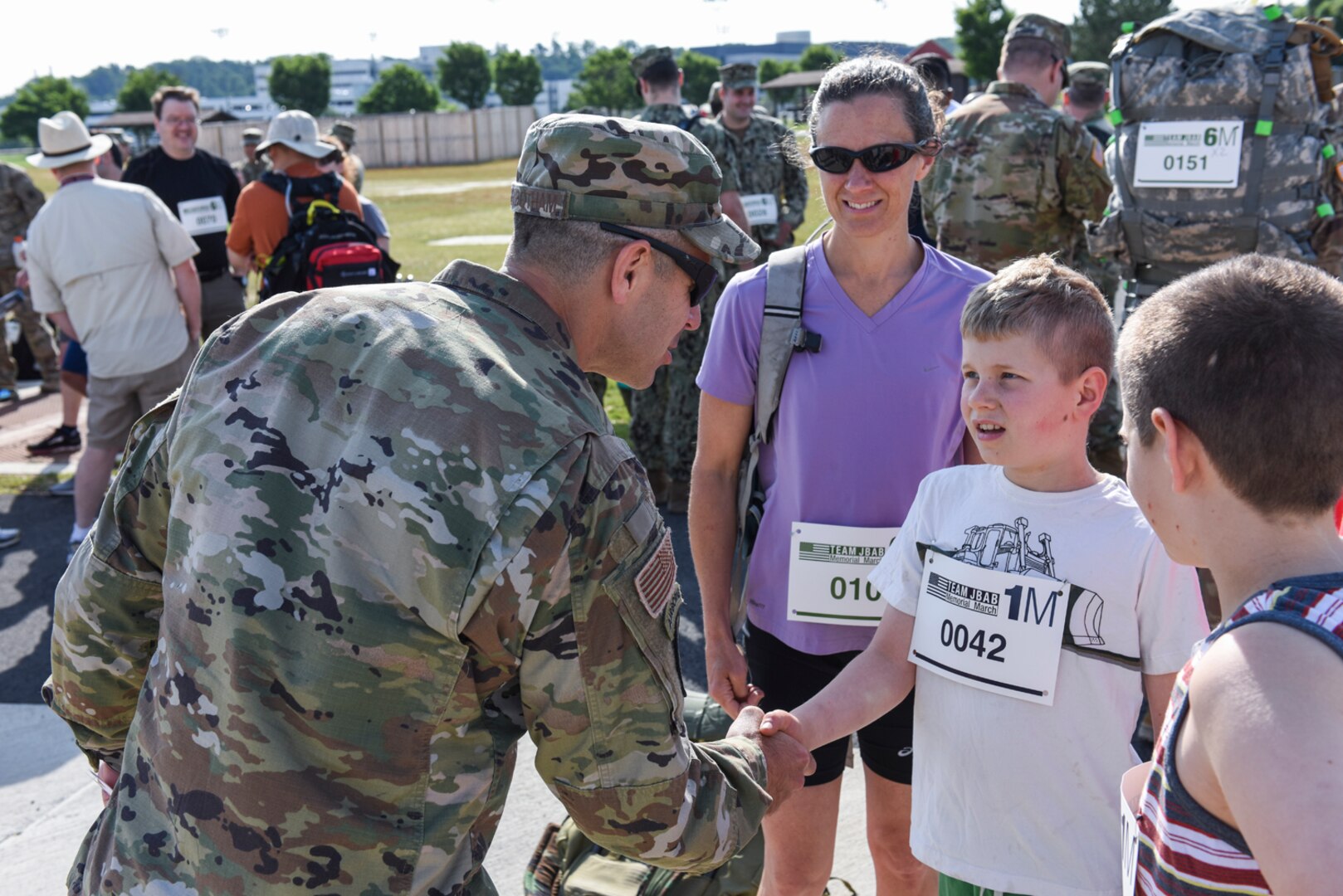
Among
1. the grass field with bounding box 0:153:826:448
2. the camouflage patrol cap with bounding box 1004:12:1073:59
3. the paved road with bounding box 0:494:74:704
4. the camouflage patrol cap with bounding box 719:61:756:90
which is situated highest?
the camouflage patrol cap with bounding box 1004:12:1073:59

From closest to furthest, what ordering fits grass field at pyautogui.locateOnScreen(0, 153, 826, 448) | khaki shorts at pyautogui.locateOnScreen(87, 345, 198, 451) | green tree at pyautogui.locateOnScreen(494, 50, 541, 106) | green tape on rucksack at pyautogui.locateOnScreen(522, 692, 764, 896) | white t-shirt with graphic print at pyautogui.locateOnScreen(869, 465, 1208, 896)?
white t-shirt with graphic print at pyautogui.locateOnScreen(869, 465, 1208, 896) < green tape on rucksack at pyautogui.locateOnScreen(522, 692, 764, 896) < khaki shorts at pyautogui.locateOnScreen(87, 345, 198, 451) < grass field at pyautogui.locateOnScreen(0, 153, 826, 448) < green tree at pyautogui.locateOnScreen(494, 50, 541, 106)

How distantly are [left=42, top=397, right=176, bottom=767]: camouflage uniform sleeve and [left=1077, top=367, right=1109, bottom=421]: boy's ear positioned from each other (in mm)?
1519

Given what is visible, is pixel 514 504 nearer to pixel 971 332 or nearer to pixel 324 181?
pixel 971 332

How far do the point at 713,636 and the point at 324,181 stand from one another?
4.47 m

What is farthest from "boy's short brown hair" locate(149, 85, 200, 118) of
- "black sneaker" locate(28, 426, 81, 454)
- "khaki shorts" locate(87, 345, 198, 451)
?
"black sneaker" locate(28, 426, 81, 454)

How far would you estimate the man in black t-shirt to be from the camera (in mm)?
7277

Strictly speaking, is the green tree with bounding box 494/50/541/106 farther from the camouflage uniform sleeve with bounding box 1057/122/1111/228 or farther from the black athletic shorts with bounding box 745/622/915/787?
the black athletic shorts with bounding box 745/622/915/787

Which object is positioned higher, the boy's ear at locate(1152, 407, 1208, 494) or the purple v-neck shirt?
the boy's ear at locate(1152, 407, 1208, 494)

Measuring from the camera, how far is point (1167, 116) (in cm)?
486

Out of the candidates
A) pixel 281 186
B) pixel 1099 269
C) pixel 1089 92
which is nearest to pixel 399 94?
pixel 1089 92

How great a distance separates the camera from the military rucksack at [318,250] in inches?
223

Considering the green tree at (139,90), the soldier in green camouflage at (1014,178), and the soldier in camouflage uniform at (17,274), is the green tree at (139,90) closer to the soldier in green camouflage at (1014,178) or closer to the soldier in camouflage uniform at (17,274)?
the soldier in camouflage uniform at (17,274)

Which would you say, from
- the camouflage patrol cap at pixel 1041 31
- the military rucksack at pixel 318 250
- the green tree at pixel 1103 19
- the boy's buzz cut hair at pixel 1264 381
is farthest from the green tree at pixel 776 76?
the boy's buzz cut hair at pixel 1264 381

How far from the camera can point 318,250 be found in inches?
225
